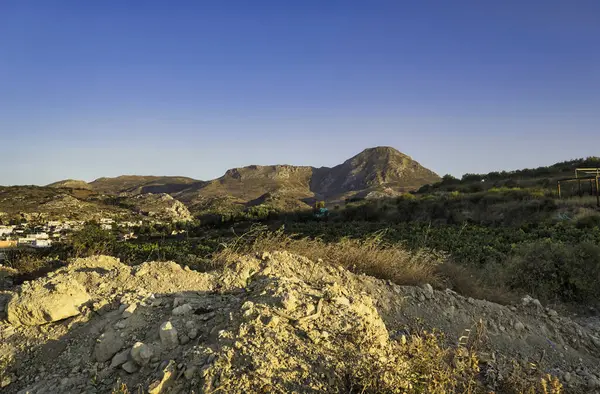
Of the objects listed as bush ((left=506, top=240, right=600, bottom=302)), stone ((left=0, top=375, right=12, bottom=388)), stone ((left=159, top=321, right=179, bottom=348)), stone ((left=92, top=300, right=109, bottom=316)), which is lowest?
bush ((left=506, top=240, right=600, bottom=302))

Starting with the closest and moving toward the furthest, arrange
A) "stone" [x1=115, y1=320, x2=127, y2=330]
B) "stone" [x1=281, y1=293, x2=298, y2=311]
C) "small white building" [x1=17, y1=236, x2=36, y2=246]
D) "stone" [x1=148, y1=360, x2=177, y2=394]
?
1. "stone" [x1=148, y1=360, x2=177, y2=394]
2. "stone" [x1=281, y1=293, x2=298, y2=311]
3. "stone" [x1=115, y1=320, x2=127, y2=330]
4. "small white building" [x1=17, y1=236, x2=36, y2=246]

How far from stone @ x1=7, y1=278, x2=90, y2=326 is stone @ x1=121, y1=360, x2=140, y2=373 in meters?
1.14

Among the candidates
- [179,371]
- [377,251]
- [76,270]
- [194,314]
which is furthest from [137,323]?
[377,251]

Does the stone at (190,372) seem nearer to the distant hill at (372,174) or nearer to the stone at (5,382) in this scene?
the stone at (5,382)

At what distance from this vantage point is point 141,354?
2.81m

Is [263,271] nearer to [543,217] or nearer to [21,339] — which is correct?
[21,339]

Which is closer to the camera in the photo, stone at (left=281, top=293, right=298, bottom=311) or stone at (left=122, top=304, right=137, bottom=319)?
stone at (left=281, top=293, right=298, bottom=311)

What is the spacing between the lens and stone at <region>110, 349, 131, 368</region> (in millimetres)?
2920

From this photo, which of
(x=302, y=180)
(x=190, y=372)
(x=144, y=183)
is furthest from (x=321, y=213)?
(x=144, y=183)

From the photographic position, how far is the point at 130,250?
9.53 meters

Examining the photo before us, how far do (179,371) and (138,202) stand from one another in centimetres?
3200

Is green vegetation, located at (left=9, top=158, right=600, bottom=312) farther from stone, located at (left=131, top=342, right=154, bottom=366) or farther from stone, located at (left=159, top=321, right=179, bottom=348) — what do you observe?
stone, located at (left=131, top=342, right=154, bottom=366)

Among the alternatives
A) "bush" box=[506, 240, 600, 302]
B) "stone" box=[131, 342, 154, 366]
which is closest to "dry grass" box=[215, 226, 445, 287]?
"bush" box=[506, 240, 600, 302]

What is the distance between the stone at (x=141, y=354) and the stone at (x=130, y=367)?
0.09 feet
